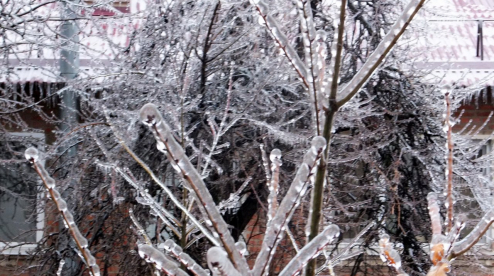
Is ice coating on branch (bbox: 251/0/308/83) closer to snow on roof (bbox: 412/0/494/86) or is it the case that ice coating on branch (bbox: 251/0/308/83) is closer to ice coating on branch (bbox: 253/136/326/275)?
ice coating on branch (bbox: 253/136/326/275)

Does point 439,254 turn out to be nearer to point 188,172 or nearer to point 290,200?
point 290,200

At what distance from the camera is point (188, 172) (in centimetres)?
93

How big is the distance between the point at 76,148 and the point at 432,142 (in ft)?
8.33

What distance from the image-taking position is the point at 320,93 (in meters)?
1.21

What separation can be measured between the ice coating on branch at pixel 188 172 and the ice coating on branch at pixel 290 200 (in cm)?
4

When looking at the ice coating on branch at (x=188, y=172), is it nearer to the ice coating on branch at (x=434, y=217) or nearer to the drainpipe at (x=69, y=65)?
the ice coating on branch at (x=434, y=217)

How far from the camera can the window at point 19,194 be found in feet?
15.3

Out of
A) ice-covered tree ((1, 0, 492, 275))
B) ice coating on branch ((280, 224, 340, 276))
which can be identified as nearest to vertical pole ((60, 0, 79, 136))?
ice-covered tree ((1, 0, 492, 275))

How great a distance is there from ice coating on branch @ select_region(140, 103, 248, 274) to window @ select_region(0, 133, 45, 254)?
3485 mm

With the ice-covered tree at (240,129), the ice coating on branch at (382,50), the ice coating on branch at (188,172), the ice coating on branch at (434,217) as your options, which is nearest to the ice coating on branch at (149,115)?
the ice coating on branch at (188,172)

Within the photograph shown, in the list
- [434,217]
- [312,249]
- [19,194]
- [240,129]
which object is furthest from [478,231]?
[19,194]

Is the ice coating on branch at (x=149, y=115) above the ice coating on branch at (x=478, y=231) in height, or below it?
above

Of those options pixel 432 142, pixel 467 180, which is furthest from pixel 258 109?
pixel 467 180

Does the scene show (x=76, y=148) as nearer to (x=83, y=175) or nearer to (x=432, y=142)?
(x=83, y=175)
